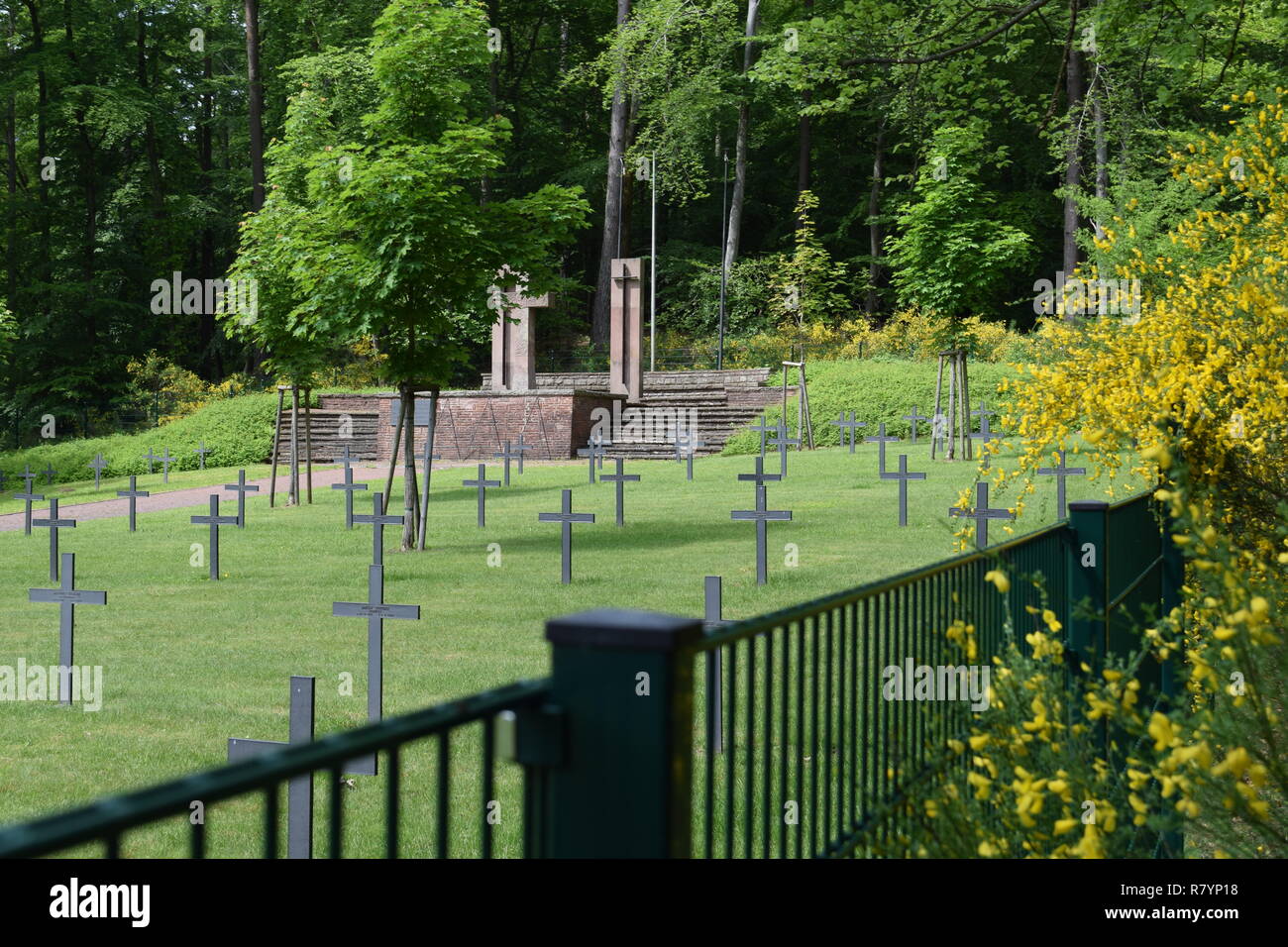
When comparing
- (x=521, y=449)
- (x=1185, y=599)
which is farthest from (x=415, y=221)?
(x=521, y=449)

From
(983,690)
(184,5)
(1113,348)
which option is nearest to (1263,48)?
(1113,348)

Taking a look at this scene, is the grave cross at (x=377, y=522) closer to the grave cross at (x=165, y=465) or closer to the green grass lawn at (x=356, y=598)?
the green grass lawn at (x=356, y=598)

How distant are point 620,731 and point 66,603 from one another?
8410mm

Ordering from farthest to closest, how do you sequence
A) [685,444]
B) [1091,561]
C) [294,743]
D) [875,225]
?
[875,225]
[685,444]
[1091,561]
[294,743]

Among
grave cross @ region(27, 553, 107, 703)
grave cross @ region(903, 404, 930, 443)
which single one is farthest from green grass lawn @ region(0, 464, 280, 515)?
grave cross @ region(27, 553, 107, 703)

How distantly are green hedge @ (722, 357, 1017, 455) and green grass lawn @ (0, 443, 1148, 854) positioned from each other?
7.42m

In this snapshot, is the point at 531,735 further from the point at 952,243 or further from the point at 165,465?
the point at 165,465

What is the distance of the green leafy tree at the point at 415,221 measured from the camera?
1494 cm

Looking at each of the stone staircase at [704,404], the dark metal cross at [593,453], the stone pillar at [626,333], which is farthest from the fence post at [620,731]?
the stone pillar at [626,333]

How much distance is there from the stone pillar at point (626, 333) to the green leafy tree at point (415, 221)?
59.7 feet

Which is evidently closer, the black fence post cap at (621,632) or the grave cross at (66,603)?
the black fence post cap at (621,632)

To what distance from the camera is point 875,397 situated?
30.9m
